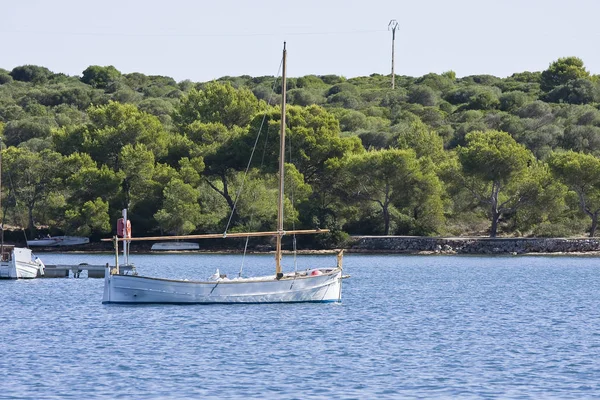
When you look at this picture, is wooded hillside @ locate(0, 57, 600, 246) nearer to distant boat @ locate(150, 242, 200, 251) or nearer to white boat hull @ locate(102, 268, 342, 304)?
distant boat @ locate(150, 242, 200, 251)

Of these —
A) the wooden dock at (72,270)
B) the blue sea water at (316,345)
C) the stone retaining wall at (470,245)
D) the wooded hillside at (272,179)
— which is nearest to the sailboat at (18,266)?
the wooden dock at (72,270)

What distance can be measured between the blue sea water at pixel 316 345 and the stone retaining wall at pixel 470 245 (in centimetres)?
2822

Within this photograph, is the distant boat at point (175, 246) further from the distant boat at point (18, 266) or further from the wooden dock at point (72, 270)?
the distant boat at point (18, 266)

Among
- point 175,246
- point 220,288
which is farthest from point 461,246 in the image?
point 220,288

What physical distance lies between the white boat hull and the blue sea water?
0.40m

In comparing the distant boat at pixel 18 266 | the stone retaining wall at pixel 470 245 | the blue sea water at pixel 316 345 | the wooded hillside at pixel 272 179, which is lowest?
the blue sea water at pixel 316 345

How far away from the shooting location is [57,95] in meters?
137

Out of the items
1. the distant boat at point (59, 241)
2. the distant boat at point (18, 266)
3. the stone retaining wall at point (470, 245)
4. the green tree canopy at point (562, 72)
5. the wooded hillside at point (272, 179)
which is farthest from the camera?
the green tree canopy at point (562, 72)

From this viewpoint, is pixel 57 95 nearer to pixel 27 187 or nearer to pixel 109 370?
pixel 27 187

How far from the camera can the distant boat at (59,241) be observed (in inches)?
3317

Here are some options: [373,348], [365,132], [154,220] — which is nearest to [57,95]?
[365,132]

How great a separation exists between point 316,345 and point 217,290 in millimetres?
8960

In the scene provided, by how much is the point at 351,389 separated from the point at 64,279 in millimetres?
35970

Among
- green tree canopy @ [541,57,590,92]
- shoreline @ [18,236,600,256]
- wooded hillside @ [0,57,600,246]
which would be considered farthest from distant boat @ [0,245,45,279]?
green tree canopy @ [541,57,590,92]
